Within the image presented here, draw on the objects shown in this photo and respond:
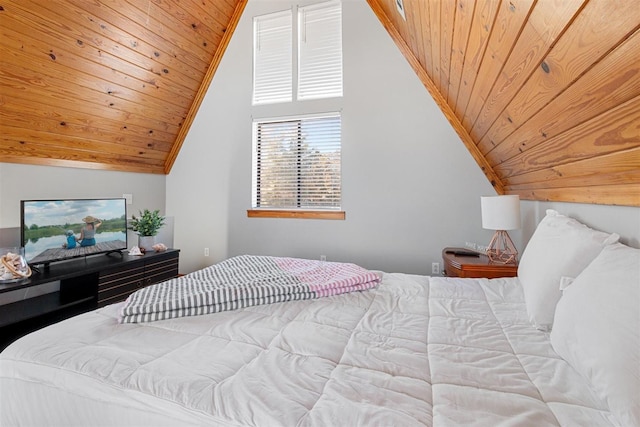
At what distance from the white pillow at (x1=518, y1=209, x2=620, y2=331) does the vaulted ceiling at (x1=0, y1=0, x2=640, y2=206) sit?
0.60ft

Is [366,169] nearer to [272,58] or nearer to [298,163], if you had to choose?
[298,163]

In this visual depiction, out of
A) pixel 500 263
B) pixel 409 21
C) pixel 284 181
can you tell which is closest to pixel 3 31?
pixel 284 181

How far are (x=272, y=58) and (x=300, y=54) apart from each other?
0.36 meters

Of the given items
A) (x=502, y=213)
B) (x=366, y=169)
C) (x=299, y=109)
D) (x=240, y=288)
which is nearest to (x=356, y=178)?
(x=366, y=169)

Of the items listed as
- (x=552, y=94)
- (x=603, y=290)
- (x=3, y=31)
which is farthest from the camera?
(x=3, y=31)

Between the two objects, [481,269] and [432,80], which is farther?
[432,80]

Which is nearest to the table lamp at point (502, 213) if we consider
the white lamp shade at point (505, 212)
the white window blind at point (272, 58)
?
the white lamp shade at point (505, 212)

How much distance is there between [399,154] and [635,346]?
2.59m

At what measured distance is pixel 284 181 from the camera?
11.8 ft

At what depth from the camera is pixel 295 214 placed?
3461 millimetres

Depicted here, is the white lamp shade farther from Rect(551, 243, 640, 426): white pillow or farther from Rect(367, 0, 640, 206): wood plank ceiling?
Rect(551, 243, 640, 426): white pillow

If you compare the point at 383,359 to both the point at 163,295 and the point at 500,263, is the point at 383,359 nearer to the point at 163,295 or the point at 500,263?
the point at 163,295

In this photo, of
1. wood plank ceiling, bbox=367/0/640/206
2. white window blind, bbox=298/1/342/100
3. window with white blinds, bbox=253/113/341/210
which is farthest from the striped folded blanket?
white window blind, bbox=298/1/342/100

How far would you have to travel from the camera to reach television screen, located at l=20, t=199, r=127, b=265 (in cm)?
244
